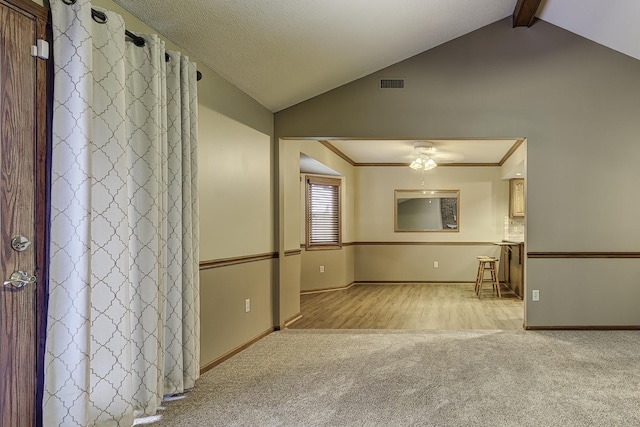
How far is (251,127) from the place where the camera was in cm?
471

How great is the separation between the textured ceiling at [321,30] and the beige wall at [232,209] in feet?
0.55

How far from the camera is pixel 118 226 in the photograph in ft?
8.37

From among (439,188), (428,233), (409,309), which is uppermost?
(439,188)

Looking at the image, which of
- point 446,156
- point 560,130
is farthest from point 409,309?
point 446,156

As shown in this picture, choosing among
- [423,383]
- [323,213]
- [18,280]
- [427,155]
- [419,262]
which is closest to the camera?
[18,280]

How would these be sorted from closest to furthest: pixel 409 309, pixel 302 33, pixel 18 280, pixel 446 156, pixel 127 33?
1. pixel 18 280
2. pixel 127 33
3. pixel 302 33
4. pixel 409 309
5. pixel 446 156

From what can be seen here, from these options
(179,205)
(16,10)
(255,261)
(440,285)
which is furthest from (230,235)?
(440,285)

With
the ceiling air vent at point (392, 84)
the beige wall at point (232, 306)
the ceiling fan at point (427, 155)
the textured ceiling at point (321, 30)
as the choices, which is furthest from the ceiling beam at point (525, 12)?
the beige wall at point (232, 306)

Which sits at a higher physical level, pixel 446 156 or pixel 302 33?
pixel 302 33

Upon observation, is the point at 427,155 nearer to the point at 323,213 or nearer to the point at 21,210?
the point at 323,213

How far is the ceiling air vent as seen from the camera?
532 centimetres

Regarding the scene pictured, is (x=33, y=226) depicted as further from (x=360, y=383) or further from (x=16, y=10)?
(x=360, y=383)

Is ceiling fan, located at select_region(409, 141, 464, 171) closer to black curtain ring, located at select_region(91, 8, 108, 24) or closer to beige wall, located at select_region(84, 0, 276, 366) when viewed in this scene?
beige wall, located at select_region(84, 0, 276, 366)

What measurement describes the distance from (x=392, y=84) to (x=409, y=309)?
297 centimetres
